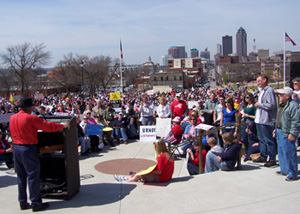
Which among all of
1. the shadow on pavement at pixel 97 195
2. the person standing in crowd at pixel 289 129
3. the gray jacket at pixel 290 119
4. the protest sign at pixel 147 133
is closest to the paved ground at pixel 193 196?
the shadow on pavement at pixel 97 195

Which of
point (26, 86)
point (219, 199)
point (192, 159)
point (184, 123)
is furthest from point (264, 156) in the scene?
point (26, 86)

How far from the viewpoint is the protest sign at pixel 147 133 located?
40.7ft

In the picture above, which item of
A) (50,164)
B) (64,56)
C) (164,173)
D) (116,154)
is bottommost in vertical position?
(116,154)

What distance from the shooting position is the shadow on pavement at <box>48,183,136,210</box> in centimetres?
468

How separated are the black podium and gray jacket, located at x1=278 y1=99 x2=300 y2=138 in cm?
375

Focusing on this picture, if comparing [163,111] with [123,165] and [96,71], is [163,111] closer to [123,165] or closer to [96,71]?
[123,165]

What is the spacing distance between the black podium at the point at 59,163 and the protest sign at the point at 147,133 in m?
7.15

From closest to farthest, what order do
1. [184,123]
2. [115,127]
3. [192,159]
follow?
1. [192,159]
2. [184,123]
3. [115,127]

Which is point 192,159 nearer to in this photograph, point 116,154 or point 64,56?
point 116,154

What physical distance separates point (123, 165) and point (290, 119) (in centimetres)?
518

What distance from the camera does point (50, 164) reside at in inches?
207

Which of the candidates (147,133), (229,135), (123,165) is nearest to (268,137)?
(229,135)

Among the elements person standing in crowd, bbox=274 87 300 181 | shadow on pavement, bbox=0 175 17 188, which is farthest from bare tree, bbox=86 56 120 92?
person standing in crowd, bbox=274 87 300 181

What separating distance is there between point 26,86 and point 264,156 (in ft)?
187
